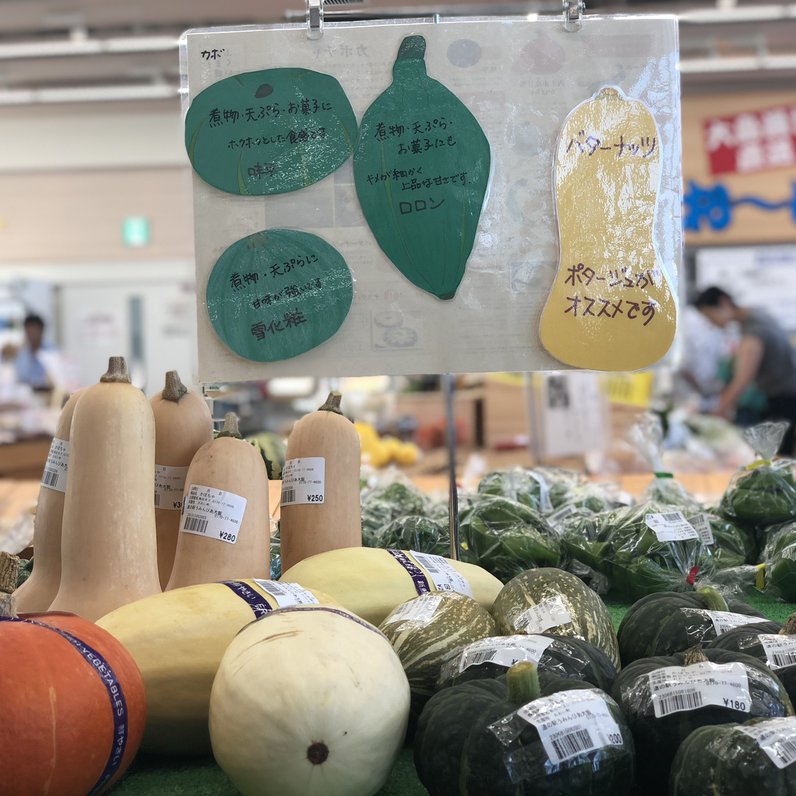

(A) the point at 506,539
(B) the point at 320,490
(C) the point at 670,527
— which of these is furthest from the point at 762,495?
(B) the point at 320,490

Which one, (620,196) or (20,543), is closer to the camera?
(620,196)

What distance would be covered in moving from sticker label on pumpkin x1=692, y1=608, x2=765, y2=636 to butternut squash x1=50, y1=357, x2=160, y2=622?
0.72 metres

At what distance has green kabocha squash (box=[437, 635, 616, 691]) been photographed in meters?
1.03

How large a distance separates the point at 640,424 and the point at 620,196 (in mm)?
866

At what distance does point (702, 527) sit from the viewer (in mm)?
1844

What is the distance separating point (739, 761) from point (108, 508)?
868 millimetres

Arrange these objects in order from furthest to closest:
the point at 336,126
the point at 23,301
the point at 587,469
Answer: the point at 23,301 → the point at 587,469 → the point at 336,126

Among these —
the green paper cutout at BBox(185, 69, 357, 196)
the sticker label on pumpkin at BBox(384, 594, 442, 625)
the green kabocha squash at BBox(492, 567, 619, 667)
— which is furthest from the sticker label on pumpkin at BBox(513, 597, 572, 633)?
the green paper cutout at BBox(185, 69, 357, 196)

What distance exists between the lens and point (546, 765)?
0.85m

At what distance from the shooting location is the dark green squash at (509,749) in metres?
0.85

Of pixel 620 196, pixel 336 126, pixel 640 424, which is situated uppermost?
pixel 336 126

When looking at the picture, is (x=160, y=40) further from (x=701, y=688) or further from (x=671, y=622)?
(x=701, y=688)

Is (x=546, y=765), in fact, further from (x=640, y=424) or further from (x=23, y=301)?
(x=23, y=301)

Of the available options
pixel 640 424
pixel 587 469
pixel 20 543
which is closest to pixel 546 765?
pixel 640 424
